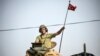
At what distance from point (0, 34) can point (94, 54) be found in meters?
1.97

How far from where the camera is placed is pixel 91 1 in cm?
507

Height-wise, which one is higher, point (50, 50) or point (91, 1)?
point (91, 1)

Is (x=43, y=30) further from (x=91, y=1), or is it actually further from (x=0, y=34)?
(x=91, y=1)

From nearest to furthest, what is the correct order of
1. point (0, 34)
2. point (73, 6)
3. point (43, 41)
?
point (43, 41)
point (73, 6)
point (0, 34)

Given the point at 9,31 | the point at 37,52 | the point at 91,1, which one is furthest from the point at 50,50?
the point at 91,1

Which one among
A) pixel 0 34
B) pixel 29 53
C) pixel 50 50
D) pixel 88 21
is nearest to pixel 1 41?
pixel 0 34

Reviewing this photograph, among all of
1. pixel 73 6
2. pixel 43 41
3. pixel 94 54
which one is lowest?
pixel 94 54

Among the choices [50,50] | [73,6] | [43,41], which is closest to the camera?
[50,50]

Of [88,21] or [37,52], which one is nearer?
[37,52]

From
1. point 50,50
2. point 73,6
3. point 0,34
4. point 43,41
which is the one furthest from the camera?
point 0,34

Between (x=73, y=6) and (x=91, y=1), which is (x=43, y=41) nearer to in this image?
(x=73, y=6)

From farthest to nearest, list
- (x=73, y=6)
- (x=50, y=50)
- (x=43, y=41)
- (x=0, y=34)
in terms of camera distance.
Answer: (x=0, y=34)
(x=73, y=6)
(x=43, y=41)
(x=50, y=50)

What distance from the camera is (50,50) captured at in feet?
12.3

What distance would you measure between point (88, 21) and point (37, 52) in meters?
1.66
